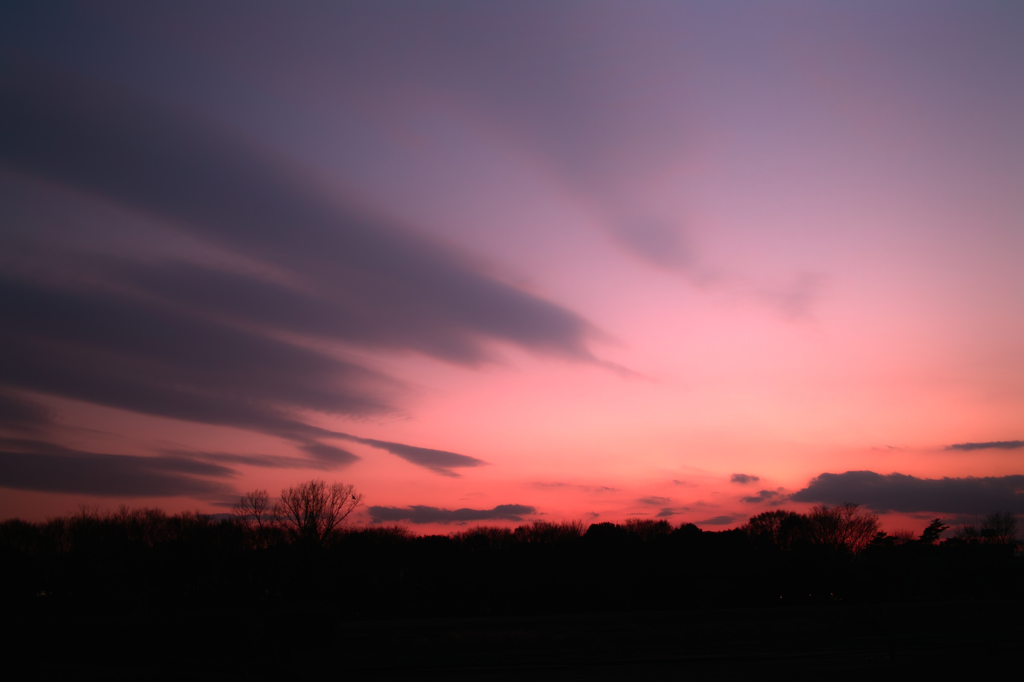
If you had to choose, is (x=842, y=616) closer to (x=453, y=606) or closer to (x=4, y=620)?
(x=453, y=606)

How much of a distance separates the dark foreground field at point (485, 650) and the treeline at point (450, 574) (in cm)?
2852

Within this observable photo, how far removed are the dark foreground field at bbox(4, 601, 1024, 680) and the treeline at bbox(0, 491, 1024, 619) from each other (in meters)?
28.5

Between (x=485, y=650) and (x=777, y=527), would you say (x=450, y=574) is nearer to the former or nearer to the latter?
(x=485, y=650)

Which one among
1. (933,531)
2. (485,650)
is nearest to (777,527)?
(933,531)

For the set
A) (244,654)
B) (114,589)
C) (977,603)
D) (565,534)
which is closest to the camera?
(244,654)

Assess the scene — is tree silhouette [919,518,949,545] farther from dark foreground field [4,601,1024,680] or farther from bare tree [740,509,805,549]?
dark foreground field [4,601,1024,680]

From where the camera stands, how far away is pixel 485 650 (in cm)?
3659

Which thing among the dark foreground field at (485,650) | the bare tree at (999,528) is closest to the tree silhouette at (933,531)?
the bare tree at (999,528)

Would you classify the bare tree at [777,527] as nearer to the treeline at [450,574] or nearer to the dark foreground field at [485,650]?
the treeline at [450,574]

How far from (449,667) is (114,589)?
196 ft

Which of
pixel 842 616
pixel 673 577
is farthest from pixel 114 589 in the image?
pixel 842 616

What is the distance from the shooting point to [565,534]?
130500 millimetres

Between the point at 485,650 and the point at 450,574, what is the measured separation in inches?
1814

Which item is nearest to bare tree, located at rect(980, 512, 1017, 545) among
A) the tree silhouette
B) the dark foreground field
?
the tree silhouette
